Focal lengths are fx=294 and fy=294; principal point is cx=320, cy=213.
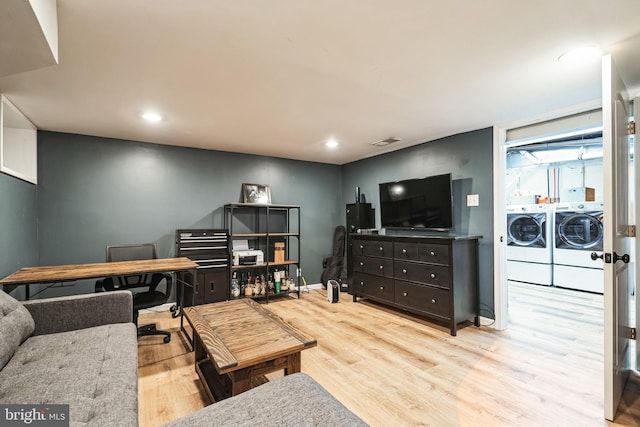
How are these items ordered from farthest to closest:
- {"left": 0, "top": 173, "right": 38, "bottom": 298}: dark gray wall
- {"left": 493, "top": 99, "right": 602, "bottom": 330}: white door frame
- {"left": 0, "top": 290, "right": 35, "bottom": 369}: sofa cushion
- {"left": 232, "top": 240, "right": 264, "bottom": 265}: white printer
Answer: {"left": 232, "top": 240, "right": 264, "bottom": 265}: white printer
{"left": 493, "top": 99, "right": 602, "bottom": 330}: white door frame
{"left": 0, "top": 173, "right": 38, "bottom": 298}: dark gray wall
{"left": 0, "top": 290, "right": 35, "bottom": 369}: sofa cushion

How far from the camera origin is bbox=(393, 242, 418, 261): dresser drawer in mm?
3279

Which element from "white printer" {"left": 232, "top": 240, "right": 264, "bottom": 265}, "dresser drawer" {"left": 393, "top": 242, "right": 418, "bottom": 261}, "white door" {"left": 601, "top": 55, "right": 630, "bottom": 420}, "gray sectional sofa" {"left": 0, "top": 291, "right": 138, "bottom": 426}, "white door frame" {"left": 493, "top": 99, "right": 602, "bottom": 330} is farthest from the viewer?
"white printer" {"left": 232, "top": 240, "right": 264, "bottom": 265}

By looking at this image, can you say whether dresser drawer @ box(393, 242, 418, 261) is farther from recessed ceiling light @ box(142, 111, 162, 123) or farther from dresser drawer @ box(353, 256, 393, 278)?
recessed ceiling light @ box(142, 111, 162, 123)

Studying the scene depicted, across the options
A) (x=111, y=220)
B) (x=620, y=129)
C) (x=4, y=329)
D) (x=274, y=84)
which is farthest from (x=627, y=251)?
(x=111, y=220)

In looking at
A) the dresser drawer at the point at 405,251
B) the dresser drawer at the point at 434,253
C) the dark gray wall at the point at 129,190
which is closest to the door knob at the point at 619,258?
the dresser drawer at the point at 434,253

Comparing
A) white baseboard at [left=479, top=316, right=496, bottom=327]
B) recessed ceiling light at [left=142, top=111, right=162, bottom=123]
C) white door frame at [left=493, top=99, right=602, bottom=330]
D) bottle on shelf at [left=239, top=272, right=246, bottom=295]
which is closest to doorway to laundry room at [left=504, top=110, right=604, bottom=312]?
white door frame at [left=493, top=99, right=602, bottom=330]

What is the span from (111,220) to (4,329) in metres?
2.35

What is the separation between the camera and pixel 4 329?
4.67ft

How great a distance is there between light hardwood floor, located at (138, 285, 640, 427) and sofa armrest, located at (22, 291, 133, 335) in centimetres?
52

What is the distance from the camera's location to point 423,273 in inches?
125

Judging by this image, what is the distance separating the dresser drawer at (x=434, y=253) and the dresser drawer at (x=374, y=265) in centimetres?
47

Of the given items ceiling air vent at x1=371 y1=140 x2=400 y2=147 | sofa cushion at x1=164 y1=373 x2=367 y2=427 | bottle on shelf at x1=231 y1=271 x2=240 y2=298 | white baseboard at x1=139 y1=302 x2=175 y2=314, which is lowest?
white baseboard at x1=139 y1=302 x2=175 y2=314

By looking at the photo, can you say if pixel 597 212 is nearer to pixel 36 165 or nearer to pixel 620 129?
pixel 620 129

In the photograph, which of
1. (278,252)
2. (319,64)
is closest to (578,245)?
(278,252)
